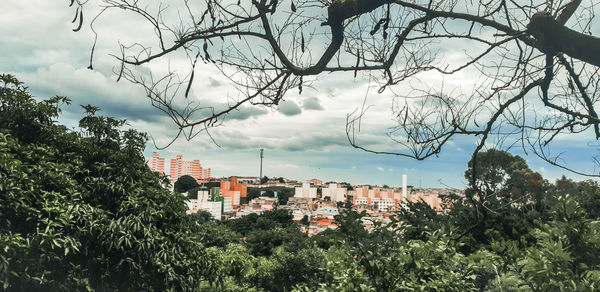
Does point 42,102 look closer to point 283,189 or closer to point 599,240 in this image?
point 599,240

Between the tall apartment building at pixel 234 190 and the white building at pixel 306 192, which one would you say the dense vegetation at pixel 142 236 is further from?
the white building at pixel 306 192

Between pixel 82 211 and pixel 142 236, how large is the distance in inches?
27.5

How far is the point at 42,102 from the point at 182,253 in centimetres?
273

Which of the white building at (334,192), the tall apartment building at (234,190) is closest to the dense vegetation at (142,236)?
the tall apartment building at (234,190)

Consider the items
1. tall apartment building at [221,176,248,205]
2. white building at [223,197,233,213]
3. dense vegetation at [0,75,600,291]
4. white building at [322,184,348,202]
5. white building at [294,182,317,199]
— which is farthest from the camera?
white building at [294,182,317,199]

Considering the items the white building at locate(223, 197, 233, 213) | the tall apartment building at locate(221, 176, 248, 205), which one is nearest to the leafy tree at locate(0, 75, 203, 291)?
the white building at locate(223, 197, 233, 213)

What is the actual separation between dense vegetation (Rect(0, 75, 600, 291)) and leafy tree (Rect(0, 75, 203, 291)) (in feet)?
0.05

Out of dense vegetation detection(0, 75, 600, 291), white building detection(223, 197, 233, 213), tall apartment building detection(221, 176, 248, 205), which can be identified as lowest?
white building detection(223, 197, 233, 213)

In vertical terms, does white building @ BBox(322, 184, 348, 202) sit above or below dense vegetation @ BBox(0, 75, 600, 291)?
below

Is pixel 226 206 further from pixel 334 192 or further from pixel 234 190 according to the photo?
pixel 334 192

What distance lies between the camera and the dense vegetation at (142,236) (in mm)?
2619

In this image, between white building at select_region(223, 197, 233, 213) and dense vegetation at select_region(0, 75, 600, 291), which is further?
white building at select_region(223, 197, 233, 213)

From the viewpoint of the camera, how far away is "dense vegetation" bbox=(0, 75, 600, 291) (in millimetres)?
2619

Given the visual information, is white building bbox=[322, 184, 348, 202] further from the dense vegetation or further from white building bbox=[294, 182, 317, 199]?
the dense vegetation
